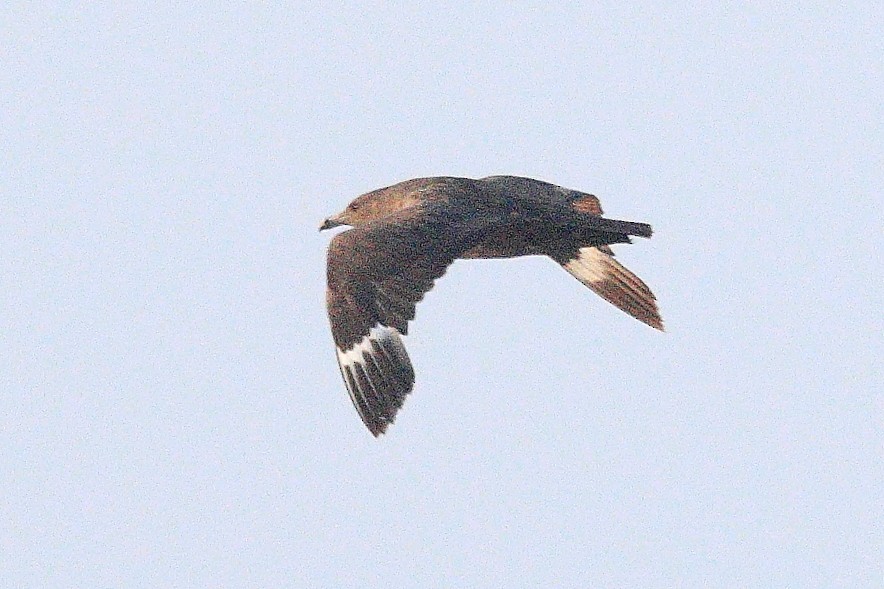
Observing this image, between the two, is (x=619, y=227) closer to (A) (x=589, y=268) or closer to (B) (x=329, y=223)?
(A) (x=589, y=268)

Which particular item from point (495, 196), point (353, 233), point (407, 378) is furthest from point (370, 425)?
point (495, 196)

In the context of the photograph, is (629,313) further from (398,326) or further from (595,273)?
(398,326)

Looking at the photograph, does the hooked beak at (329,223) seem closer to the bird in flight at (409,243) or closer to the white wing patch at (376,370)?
the bird in flight at (409,243)

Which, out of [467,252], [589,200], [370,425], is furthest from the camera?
[589,200]

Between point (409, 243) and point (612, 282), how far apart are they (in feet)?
9.25

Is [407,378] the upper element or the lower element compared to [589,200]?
lower

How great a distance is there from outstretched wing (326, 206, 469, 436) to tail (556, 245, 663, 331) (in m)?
2.65

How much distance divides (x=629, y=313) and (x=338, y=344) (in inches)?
125

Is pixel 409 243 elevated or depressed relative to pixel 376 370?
elevated

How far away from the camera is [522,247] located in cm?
1261

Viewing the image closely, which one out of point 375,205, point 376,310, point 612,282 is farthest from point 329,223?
point 376,310

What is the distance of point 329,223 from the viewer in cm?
1327

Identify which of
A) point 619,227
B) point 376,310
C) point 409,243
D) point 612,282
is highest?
point 612,282

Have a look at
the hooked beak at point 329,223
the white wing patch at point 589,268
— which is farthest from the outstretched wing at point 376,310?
the white wing patch at point 589,268
